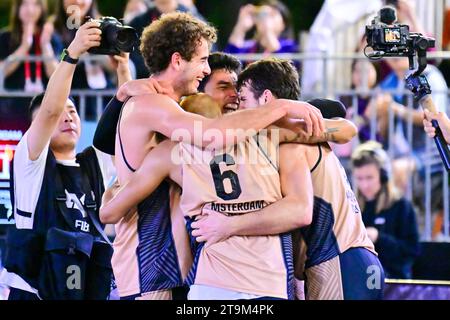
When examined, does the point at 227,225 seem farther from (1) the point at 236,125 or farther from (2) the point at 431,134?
(2) the point at 431,134

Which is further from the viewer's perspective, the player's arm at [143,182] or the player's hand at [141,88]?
the player's hand at [141,88]

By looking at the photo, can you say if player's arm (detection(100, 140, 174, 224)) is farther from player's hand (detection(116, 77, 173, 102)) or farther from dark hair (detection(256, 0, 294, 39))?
dark hair (detection(256, 0, 294, 39))

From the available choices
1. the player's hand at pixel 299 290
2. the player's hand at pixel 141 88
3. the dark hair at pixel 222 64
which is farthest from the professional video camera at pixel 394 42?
the player's hand at pixel 299 290

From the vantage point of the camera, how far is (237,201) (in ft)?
20.2

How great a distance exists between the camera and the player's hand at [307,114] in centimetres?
618

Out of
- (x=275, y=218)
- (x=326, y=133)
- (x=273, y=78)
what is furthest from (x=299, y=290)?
(x=273, y=78)

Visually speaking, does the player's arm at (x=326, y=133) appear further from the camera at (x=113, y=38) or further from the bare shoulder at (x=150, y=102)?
the camera at (x=113, y=38)

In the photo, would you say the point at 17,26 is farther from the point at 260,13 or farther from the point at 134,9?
the point at 260,13

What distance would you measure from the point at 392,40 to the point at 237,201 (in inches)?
58.6

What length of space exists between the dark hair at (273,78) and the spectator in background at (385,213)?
135 inches

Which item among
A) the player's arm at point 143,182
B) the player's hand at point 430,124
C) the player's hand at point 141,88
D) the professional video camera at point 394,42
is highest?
the professional video camera at point 394,42

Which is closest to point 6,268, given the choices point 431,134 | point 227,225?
point 227,225

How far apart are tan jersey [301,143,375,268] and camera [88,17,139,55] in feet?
4.24

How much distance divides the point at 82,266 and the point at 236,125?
1773 millimetres
